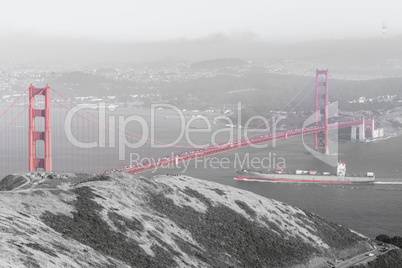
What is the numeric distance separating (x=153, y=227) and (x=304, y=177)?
1097 inches

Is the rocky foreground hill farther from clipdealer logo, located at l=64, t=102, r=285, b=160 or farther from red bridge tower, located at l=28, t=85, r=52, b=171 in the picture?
clipdealer logo, located at l=64, t=102, r=285, b=160

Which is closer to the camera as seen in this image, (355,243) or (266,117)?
(355,243)

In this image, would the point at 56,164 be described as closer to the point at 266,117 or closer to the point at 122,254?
the point at 122,254

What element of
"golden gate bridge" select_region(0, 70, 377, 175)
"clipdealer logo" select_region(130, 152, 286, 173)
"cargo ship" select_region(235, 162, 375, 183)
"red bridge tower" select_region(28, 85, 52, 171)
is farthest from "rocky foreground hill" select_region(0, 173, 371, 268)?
"clipdealer logo" select_region(130, 152, 286, 173)

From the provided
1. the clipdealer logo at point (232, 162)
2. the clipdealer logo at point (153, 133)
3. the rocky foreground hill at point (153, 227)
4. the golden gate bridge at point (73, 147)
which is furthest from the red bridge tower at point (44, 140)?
the clipdealer logo at point (153, 133)

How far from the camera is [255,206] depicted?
2173 centimetres

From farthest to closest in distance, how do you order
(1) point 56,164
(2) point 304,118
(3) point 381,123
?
(2) point 304,118 < (3) point 381,123 < (1) point 56,164

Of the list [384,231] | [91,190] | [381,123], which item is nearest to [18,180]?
[91,190]

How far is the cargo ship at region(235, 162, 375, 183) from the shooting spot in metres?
41.8

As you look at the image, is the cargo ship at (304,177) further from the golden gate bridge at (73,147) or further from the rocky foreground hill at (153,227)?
the rocky foreground hill at (153,227)

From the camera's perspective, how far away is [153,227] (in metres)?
15.6

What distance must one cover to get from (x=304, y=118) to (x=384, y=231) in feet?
222

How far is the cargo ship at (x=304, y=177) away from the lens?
41844 mm

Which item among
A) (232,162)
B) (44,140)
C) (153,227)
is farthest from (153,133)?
(153,227)
